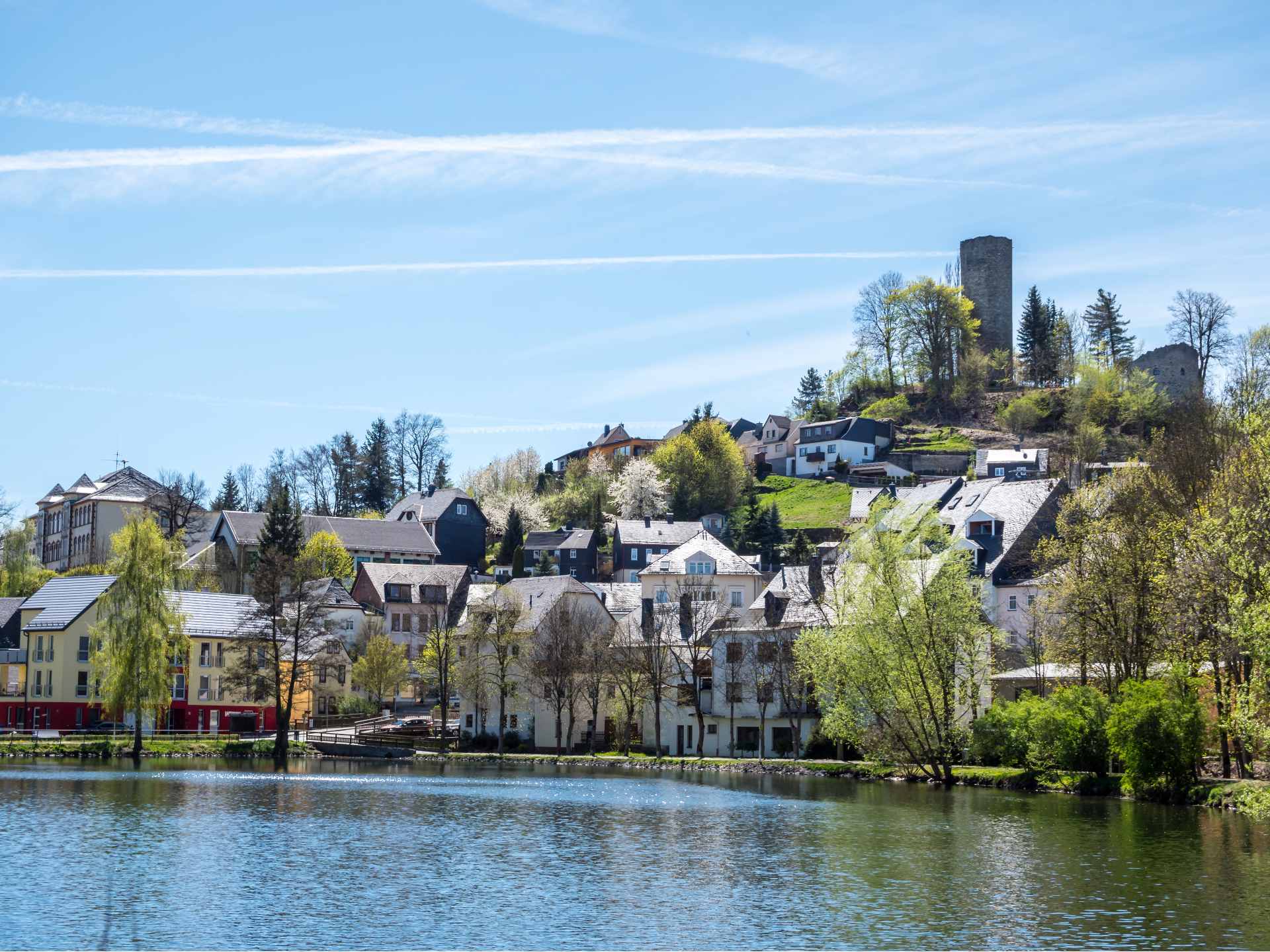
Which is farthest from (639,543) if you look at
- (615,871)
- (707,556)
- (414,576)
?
(615,871)

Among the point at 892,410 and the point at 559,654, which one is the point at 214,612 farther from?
the point at 892,410

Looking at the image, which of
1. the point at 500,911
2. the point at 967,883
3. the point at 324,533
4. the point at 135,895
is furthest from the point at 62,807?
the point at 324,533

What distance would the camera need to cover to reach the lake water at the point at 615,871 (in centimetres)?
2577

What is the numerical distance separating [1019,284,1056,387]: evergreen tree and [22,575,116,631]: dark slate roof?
361ft

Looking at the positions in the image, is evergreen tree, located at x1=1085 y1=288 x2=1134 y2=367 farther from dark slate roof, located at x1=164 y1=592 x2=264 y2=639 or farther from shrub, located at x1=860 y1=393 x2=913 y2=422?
dark slate roof, located at x1=164 y1=592 x2=264 y2=639

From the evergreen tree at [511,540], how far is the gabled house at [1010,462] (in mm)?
45492

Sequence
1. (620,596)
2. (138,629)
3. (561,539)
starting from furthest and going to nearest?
1. (561,539)
2. (620,596)
3. (138,629)

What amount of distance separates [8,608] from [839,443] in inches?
3510

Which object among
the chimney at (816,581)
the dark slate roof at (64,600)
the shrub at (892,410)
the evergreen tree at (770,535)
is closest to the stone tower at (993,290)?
the shrub at (892,410)

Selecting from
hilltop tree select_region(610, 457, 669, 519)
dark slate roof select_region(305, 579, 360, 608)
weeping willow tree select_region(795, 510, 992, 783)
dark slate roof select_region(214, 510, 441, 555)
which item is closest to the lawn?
hilltop tree select_region(610, 457, 669, 519)

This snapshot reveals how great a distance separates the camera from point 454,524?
143125 millimetres

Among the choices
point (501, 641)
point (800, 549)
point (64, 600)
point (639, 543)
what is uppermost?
point (639, 543)

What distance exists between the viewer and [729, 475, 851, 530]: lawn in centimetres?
13675

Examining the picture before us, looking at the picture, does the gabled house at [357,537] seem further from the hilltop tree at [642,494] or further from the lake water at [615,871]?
the lake water at [615,871]
